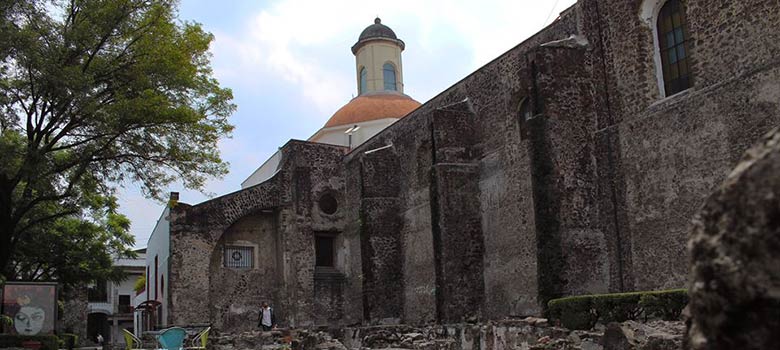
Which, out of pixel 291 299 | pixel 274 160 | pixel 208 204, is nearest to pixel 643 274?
pixel 291 299

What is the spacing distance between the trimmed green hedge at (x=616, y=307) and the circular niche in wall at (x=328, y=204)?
13899 millimetres

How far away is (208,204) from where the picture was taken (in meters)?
25.0

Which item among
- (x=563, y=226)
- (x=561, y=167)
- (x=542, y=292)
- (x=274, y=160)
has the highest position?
(x=274, y=160)

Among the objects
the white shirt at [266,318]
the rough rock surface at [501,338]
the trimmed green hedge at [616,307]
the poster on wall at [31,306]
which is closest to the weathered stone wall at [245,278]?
the white shirt at [266,318]

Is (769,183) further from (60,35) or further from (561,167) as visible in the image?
(60,35)

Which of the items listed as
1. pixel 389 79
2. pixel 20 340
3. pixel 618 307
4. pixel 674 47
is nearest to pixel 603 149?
pixel 674 47

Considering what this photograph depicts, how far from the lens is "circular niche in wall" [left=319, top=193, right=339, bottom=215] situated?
2656 cm

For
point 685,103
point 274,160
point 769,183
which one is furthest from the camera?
point 274,160

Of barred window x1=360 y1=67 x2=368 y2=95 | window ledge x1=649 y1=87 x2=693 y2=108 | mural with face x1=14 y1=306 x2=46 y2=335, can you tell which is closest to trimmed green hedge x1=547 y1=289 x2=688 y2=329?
window ledge x1=649 y1=87 x2=693 y2=108

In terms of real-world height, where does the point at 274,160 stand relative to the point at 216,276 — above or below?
above

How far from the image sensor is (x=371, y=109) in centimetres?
3472

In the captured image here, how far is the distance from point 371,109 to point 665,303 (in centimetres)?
2528

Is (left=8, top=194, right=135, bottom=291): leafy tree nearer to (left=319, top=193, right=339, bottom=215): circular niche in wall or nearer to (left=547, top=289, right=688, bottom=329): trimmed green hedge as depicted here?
(left=319, top=193, right=339, bottom=215): circular niche in wall

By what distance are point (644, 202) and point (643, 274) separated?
1370 millimetres
